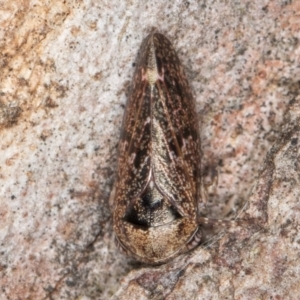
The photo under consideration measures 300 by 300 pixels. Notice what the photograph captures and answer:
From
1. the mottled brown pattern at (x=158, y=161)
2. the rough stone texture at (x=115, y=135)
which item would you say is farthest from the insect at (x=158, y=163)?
the rough stone texture at (x=115, y=135)

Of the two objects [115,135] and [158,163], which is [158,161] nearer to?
[158,163]

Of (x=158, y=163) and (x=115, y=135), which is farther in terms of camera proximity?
(x=115, y=135)

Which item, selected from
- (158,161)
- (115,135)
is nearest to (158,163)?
(158,161)

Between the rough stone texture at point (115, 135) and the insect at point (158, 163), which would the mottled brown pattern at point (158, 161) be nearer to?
the insect at point (158, 163)

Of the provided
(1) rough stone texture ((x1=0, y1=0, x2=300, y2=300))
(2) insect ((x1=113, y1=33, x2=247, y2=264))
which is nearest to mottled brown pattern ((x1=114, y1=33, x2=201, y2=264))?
(2) insect ((x1=113, y1=33, x2=247, y2=264))
